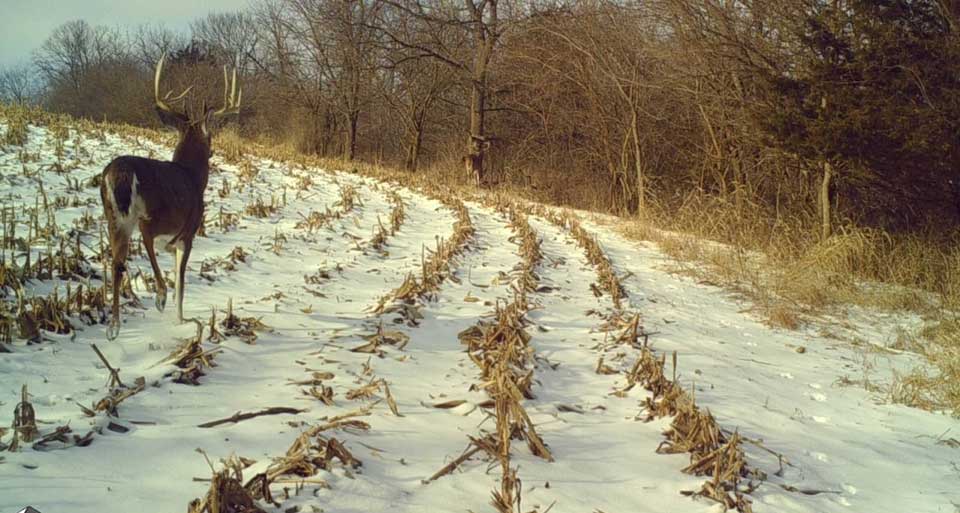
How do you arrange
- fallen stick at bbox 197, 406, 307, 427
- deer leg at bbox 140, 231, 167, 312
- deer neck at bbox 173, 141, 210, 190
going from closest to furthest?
1. fallen stick at bbox 197, 406, 307, 427
2. deer leg at bbox 140, 231, 167, 312
3. deer neck at bbox 173, 141, 210, 190

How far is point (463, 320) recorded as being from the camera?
16.7 ft

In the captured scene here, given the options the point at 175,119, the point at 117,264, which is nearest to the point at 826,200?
the point at 175,119

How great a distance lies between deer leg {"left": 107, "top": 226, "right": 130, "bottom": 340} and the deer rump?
0.04 meters

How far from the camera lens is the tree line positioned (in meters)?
8.31

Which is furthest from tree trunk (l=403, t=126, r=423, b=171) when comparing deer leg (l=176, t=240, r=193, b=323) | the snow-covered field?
deer leg (l=176, t=240, r=193, b=323)

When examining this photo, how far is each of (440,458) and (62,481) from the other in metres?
1.46

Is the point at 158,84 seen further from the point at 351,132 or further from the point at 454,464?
the point at 351,132

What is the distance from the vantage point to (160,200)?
3.84 m

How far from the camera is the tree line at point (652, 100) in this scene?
831 cm

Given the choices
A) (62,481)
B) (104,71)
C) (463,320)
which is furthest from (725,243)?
(104,71)

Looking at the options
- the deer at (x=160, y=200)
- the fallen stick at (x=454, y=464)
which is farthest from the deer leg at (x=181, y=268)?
the fallen stick at (x=454, y=464)

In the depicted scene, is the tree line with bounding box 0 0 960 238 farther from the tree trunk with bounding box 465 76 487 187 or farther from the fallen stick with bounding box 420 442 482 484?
the fallen stick with bounding box 420 442 482 484

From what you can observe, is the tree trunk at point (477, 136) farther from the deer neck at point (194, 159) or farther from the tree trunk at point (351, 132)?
the deer neck at point (194, 159)

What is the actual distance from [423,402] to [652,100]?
13.4 meters
